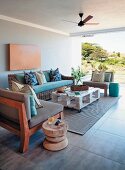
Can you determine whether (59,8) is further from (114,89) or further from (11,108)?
(114,89)

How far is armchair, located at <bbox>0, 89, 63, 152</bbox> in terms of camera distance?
2320 mm

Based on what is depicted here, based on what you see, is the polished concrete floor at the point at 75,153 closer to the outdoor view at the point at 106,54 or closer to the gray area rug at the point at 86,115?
the gray area rug at the point at 86,115

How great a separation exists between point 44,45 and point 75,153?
4740 mm

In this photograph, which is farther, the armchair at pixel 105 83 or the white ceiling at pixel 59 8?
the armchair at pixel 105 83

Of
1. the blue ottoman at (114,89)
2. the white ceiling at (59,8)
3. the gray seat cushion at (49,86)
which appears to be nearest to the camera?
the white ceiling at (59,8)

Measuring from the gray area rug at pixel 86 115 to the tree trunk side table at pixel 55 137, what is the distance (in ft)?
1.86

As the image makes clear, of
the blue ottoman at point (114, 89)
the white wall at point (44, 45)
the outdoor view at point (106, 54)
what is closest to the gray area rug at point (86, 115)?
the blue ottoman at point (114, 89)

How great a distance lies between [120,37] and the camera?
7.82 metres

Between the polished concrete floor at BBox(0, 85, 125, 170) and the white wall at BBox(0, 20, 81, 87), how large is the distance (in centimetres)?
257

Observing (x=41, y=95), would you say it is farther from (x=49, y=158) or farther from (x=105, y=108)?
(x=49, y=158)

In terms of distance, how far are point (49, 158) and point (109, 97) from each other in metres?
3.63

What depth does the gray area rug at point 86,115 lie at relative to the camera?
3.13 m

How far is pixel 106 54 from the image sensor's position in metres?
9.02

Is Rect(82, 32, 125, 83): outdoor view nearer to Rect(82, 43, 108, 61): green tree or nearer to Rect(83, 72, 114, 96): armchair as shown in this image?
Rect(82, 43, 108, 61): green tree
